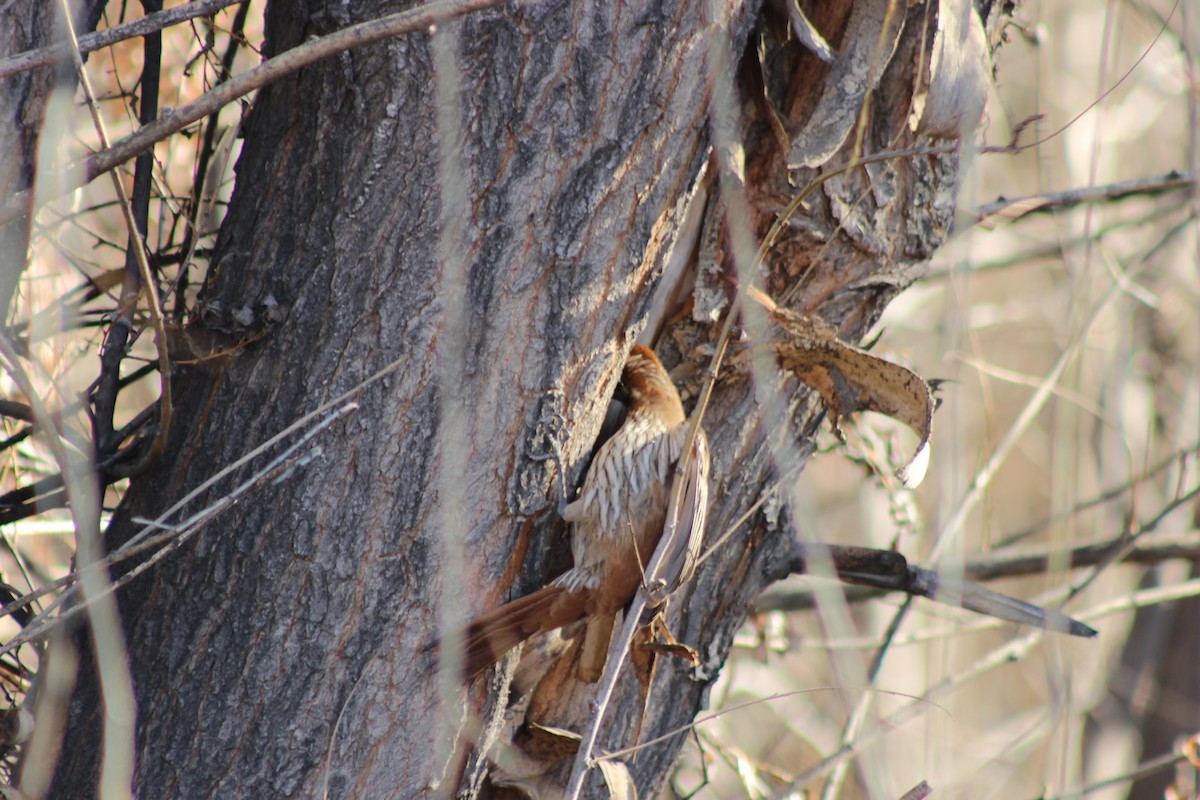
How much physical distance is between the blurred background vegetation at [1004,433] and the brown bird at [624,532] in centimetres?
31

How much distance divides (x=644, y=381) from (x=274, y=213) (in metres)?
0.71

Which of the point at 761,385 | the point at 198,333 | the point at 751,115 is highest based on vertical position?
the point at 751,115

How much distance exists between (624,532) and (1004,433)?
7.36ft

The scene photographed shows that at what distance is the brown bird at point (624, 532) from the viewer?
5.13ft

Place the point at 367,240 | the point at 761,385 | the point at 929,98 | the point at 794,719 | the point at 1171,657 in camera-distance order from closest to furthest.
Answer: the point at 367,240 < the point at 929,98 < the point at 761,385 < the point at 1171,657 < the point at 794,719

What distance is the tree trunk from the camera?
1.47 metres

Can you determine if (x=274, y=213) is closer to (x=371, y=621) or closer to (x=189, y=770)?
(x=371, y=621)

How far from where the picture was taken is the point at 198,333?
61.0 inches

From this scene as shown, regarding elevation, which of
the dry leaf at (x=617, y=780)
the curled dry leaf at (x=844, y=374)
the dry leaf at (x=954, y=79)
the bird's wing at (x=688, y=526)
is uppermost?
the dry leaf at (x=954, y=79)

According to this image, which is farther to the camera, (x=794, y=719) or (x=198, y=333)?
(x=794, y=719)

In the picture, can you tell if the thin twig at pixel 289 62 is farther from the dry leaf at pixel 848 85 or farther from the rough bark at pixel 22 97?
the dry leaf at pixel 848 85

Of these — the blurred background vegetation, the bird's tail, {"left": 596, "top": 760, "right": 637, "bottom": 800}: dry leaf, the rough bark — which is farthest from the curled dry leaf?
the rough bark

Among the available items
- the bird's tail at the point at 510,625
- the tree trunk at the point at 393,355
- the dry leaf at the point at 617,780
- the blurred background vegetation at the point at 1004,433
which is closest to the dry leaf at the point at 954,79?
the blurred background vegetation at the point at 1004,433

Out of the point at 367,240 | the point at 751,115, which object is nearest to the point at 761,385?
the point at 751,115
